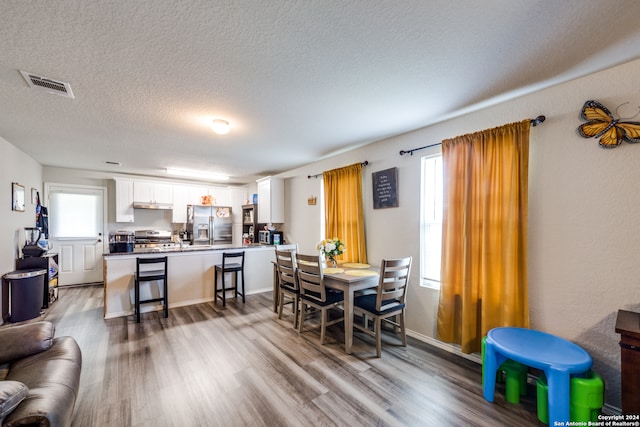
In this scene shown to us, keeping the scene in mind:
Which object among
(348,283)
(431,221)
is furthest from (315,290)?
(431,221)

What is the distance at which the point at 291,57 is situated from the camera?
180 centimetres

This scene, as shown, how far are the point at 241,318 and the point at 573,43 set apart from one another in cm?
425

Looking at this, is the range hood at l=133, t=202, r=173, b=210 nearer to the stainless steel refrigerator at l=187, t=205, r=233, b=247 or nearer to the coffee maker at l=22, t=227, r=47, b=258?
the stainless steel refrigerator at l=187, t=205, r=233, b=247

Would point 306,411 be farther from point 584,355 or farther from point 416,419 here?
point 584,355

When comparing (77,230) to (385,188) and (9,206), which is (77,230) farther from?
(385,188)

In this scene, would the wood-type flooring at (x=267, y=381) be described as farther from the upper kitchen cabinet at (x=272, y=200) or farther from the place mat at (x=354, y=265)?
the upper kitchen cabinet at (x=272, y=200)

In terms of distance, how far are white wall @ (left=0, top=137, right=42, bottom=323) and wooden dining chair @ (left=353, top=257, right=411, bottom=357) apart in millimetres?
4712

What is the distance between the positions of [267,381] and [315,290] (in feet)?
3.34

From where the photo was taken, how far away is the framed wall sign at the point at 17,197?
371cm

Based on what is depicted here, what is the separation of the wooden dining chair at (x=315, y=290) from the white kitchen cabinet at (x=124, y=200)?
4.88m

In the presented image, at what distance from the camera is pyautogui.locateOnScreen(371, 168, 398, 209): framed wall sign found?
3.36 metres

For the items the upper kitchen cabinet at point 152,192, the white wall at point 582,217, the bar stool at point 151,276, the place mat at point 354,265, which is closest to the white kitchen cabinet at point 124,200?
the upper kitchen cabinet at point 152,192

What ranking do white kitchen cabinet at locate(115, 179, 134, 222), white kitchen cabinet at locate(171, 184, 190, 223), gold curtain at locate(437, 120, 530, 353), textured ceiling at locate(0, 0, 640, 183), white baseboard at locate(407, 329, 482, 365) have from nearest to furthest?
textured ceiling at locate(0, 0, 640, 183) → gold curtain at locate(437, 120, 530, 353) → white baseboard at locate(407, 329, 482, 365) → white kitchen cabinet at locate(115, 179, 134, 222) → white kitchen cabinet at locate(171, 184, 190, 223)

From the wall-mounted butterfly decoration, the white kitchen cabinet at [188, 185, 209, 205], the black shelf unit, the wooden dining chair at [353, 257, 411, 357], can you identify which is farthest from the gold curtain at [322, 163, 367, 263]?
the black shelf unit
